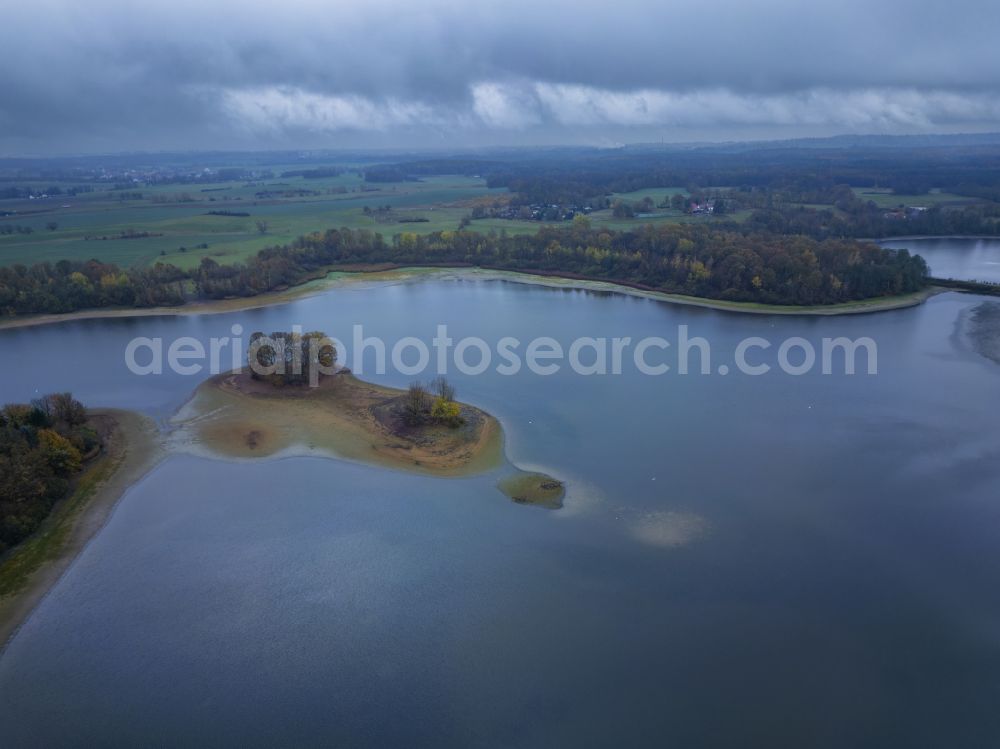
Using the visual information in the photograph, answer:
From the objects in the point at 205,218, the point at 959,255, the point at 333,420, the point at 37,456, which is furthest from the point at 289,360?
the point at 205,218

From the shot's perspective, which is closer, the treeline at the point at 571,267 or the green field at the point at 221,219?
the treeline at the point at 571,267

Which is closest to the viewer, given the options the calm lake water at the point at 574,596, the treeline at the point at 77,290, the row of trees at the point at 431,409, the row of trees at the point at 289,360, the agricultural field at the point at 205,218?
the calm lake water at the point at 574,596

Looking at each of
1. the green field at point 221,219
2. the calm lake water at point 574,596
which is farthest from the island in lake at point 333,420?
the green field at point 221,219

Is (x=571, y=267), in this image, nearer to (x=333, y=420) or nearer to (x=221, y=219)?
(x=333, y=420)

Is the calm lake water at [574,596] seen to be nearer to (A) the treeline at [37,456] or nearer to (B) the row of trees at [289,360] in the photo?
(A) the treeline at [37,456]

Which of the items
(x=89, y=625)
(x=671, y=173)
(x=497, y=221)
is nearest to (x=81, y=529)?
Answer: (x=89, y=625)

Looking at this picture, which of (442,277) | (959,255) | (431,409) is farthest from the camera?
(959,255)

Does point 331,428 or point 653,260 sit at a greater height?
point 653,260
